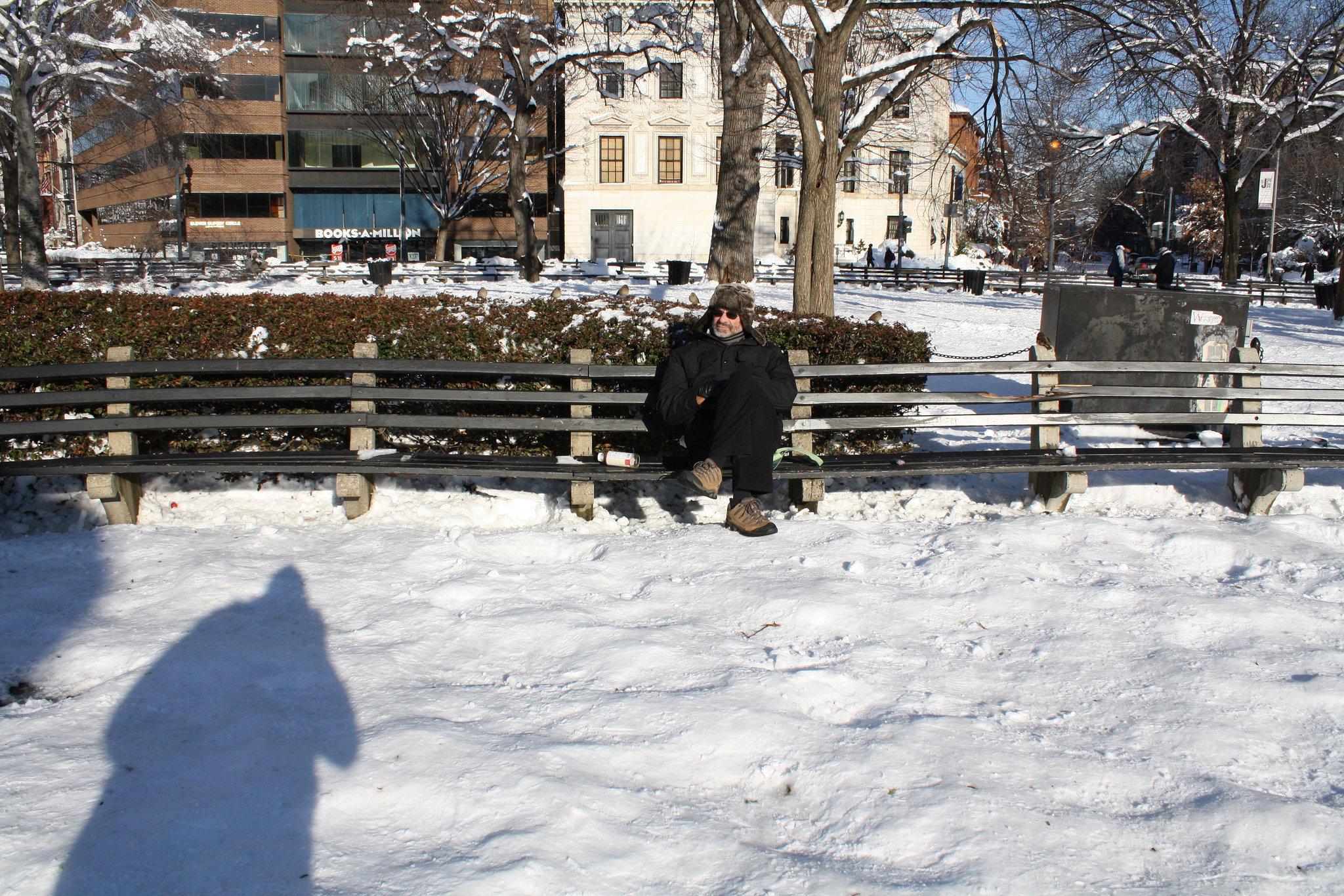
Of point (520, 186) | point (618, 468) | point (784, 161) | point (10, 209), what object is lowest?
point (618, 468)

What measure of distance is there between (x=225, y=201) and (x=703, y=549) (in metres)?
65.6

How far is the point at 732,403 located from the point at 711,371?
399 millimetres

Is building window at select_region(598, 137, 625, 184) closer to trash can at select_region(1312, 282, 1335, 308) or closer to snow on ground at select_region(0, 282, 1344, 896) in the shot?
trash can at select_region(1312, 282, 1335, 308)

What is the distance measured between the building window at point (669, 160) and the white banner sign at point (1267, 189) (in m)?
31.5

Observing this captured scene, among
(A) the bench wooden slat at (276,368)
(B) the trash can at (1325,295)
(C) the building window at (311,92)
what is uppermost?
(C) the building window at (311,92)

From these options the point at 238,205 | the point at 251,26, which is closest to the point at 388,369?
the point at 238,205

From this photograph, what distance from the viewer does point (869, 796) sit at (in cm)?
326

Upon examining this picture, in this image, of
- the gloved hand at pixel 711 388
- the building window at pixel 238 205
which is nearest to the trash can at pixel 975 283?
the gloved hand at pixel 711 388

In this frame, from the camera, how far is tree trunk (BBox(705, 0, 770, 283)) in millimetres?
17859

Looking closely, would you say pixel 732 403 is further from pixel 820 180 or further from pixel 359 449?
pixel 820 180

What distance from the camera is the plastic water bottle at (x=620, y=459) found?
616cm

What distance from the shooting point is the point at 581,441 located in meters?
6.43

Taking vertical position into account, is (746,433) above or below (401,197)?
below

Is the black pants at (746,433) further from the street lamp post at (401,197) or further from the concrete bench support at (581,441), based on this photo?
the street lamp post at (401,197)
